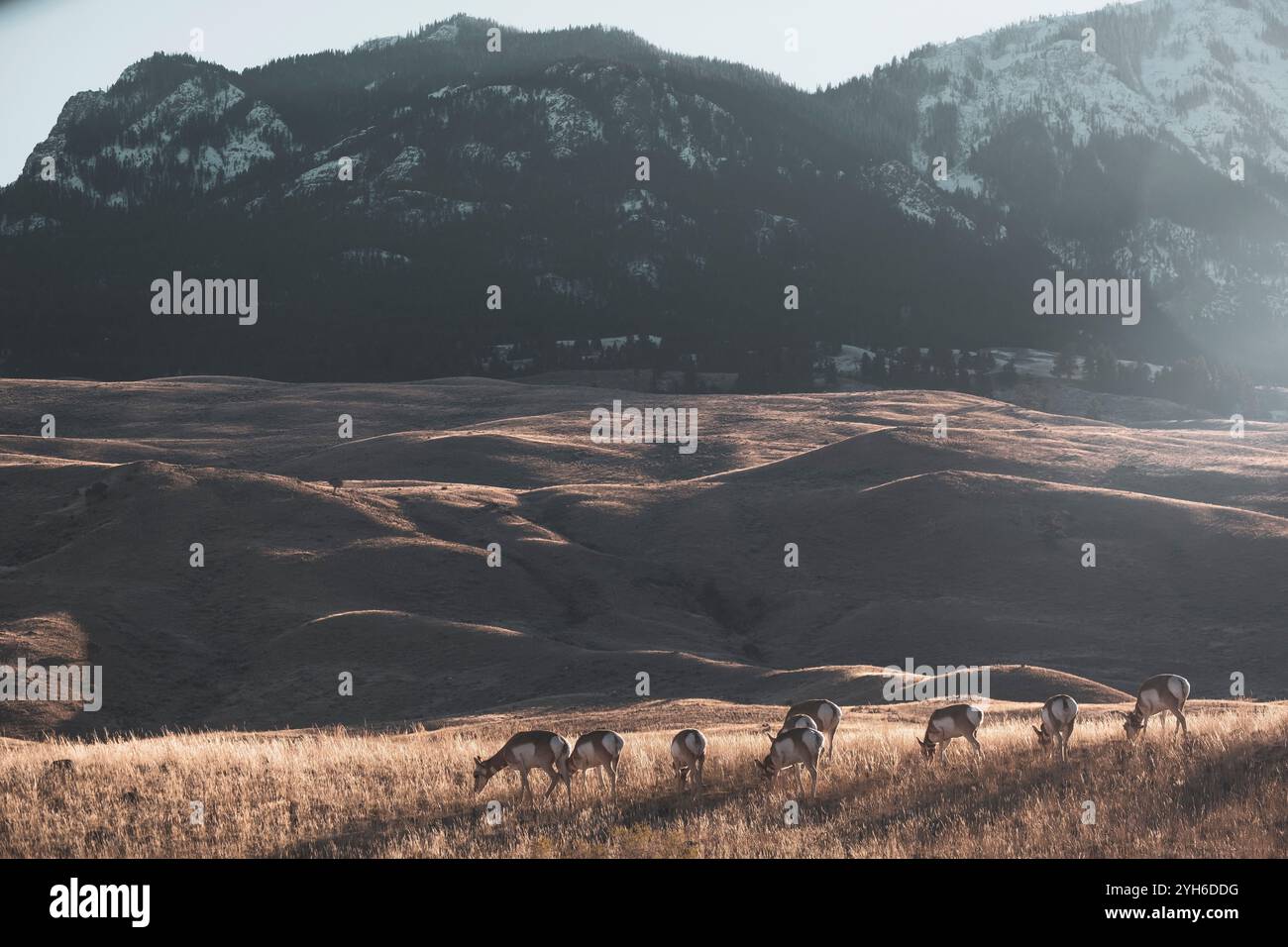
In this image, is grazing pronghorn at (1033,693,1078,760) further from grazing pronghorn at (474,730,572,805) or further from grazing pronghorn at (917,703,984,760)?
grazing pronghorn at (474,730,572,805)

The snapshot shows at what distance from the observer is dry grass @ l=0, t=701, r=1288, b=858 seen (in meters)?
16.0

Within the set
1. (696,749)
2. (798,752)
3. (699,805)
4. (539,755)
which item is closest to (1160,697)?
(798,752)

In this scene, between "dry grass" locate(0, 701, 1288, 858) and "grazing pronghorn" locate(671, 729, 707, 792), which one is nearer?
"dry grass" locate(0, 701, 1288, 858)

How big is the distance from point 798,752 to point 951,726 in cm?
409

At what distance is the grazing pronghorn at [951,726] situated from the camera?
22.5 meters

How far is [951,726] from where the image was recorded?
74.2 ft

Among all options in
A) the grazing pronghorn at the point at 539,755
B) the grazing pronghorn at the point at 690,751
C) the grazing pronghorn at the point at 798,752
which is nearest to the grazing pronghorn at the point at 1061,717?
the grazing pronghorn at the point at 798,752

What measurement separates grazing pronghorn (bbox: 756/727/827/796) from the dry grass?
28 cm

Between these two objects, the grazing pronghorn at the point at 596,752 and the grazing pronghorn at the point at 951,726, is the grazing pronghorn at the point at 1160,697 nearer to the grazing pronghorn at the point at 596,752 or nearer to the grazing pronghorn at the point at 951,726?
the grazing pronghorn at the point at 951,726

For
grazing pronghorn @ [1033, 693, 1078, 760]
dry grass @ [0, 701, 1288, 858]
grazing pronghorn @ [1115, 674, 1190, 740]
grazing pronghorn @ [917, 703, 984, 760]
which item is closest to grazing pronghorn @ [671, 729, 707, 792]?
dry grass @ [0, 701, 1288, 858]

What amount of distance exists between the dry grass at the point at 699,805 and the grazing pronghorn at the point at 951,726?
1.17ft

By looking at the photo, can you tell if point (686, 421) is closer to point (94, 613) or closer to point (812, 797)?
point (94, 613)

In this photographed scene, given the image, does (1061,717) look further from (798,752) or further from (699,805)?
(699,805)

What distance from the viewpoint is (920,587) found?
66.7 meters
